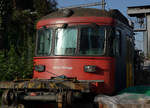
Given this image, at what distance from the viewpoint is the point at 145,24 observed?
31375mm

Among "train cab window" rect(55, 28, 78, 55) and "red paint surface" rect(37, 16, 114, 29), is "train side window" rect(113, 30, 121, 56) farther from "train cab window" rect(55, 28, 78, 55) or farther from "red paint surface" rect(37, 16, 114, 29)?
"train cab window" rect(55, 28, 78, 55)

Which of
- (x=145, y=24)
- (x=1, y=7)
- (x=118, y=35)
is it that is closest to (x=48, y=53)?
(x=118, y=35)

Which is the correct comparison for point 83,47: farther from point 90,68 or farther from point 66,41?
point 90,68

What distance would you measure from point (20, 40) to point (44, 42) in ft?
15.1

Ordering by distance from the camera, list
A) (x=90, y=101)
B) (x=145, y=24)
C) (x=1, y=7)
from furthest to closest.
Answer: (x=145, y=24)
(x=1, y=7)
(x=90, y=101)

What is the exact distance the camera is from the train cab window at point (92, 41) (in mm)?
7867

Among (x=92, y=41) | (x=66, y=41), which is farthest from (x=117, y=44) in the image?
(x=66, y=41)

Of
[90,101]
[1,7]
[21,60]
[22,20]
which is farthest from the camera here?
[22,20]

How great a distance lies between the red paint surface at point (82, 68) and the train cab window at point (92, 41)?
209 mm


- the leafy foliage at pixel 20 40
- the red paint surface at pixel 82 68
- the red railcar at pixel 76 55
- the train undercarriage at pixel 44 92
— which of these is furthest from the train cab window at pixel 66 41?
the leafy foliage at pixel 20 40

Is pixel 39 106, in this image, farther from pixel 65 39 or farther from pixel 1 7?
pixel 1 7

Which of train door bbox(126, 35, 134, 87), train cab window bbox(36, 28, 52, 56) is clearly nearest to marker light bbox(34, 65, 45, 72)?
train cab window bbox(36, 28, 52, 56)

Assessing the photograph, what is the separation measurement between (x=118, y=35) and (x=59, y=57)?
6.28ft

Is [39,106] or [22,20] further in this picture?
[22,20]
